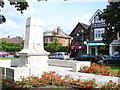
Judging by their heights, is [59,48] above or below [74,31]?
below

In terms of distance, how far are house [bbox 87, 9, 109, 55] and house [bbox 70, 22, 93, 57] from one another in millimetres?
1673

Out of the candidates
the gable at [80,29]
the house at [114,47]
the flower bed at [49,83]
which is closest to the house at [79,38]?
the gable at [80,29]

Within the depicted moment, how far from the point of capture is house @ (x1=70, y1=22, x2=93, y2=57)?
41719mm

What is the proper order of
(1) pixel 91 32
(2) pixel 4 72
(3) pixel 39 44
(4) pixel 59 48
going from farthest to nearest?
(4) pixel 59 48
(1) pixel 91 32
(3) pixel 39 44
(2) pixel 4 72

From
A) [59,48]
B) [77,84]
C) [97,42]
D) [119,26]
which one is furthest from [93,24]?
[77,84]

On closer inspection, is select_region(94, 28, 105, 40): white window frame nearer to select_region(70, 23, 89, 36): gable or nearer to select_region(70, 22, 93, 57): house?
select_region(70, 22, 93, 57): house

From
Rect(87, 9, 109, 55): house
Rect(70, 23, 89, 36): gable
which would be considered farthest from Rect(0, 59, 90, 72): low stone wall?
Rect(70, 23, 89, 36): gable

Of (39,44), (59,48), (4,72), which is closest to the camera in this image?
(4,72)

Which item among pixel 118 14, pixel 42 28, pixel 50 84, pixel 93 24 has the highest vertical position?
pixel 93 24

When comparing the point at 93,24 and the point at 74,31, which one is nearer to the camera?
the point at 93,24

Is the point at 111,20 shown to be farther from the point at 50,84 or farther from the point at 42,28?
the point at 50,84

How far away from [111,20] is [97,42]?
68.9 feet

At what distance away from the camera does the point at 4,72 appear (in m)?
8.45

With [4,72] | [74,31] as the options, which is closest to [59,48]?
[74,31]
